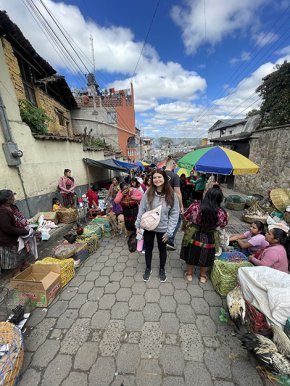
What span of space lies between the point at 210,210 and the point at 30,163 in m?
4.86

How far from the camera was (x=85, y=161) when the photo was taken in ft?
26.2

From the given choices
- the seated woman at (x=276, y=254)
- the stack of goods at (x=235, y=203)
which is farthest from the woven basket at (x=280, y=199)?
the seated woman at (x=276, y=254)

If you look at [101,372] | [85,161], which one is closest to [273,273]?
[101,372]

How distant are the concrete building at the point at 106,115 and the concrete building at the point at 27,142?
234 inches

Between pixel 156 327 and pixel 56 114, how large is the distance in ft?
35.0

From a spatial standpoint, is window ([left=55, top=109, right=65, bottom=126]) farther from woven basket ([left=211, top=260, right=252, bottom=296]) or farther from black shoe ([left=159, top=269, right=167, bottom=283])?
woven basket ([left=211, top=260, right=252, bottom=296])

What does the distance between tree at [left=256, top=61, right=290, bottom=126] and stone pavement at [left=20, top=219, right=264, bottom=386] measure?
9.05m

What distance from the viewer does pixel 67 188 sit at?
5.71m

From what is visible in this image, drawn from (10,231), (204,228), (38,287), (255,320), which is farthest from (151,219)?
(10,231)

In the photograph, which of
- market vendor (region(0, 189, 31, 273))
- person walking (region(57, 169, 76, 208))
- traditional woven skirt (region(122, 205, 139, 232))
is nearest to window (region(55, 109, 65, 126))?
person walking (region(57, 169, 76, 208))

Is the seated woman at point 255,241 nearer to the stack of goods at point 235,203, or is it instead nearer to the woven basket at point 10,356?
the woven basket at point 10,356

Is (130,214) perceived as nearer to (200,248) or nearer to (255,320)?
(200,248)

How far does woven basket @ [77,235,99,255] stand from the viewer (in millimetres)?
3829

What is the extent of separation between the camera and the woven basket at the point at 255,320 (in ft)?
5.91
